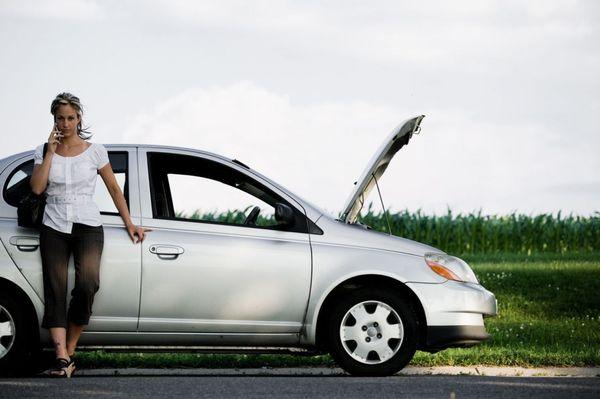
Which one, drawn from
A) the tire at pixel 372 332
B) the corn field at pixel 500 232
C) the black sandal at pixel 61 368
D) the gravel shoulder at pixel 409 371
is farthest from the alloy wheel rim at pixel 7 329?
the corn field at pixel 500 232

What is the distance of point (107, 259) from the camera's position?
28.8 feet

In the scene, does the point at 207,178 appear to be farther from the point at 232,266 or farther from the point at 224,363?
the point at 224,363

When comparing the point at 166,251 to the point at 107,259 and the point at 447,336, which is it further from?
the point at 447,336

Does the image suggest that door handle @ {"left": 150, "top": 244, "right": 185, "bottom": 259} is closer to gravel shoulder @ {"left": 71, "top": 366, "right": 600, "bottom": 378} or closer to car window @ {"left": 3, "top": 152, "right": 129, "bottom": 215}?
car window @ {"left": 3, "top": 152, "right": 129, "bottom": 215}

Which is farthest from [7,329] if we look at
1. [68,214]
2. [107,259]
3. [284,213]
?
[284,213]

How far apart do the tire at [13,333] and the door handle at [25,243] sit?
0.39m

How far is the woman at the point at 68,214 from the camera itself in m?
8.56

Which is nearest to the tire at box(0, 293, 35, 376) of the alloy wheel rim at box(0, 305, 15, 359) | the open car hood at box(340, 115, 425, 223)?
the alloy wheel rim at box(0, 305, 15, 359)

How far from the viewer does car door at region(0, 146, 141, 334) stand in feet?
28.8

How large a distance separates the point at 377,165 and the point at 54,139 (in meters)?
2.70

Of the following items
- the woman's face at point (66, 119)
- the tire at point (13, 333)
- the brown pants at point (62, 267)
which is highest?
the woman's face at point (66, 119)

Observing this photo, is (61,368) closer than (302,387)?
No

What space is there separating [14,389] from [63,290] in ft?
2.98

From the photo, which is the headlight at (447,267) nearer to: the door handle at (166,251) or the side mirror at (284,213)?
the side mirror at (284,213)
